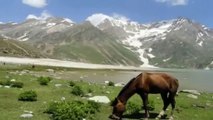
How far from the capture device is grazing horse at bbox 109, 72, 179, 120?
2366 cm

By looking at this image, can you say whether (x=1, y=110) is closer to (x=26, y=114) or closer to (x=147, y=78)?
(x=26, y=114)

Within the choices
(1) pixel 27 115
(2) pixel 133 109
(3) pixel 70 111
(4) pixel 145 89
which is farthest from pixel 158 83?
(1) pixel 27 115

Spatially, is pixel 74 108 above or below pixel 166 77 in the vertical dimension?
below

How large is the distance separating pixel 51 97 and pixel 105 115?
7752 mm

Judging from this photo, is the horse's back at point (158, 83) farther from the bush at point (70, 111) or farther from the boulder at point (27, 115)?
the boulder at point (27, 115)

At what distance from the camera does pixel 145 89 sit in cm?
2459

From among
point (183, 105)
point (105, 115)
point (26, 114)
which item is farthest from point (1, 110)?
point (183, 105)

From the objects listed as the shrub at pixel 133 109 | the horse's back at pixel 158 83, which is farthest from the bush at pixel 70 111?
the horse's back at pixel 158 83

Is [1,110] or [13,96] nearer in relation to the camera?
[1,110]

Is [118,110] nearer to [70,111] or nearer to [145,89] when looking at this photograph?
[145,89]

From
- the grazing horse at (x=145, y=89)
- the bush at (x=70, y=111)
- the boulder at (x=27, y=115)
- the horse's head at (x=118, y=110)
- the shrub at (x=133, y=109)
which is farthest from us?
the shrub at (x=133, y=109)

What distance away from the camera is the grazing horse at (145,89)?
77.6 ft

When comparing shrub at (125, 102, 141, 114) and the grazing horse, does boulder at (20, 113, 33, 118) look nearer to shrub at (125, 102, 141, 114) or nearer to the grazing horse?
the grazing horse

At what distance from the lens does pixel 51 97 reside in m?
32.7
